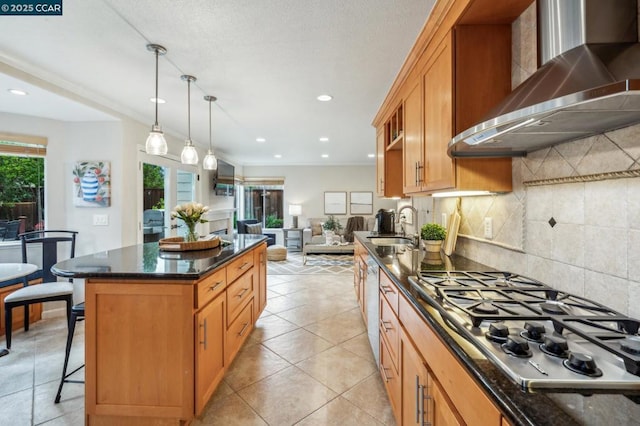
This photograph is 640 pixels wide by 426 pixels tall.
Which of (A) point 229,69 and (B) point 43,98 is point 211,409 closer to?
(A) point 229,69

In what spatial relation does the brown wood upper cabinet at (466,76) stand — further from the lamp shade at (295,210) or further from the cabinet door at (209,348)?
the lamp shade at (295,210)

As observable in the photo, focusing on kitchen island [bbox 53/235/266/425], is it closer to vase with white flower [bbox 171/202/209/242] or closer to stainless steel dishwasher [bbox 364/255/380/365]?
vase with white flower [bbox 171/202/209/242]

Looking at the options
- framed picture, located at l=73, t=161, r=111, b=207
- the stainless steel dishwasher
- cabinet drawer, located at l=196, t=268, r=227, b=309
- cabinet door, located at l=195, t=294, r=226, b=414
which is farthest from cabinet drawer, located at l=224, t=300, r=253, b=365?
framed picture, located at l=73, t=161, r=111, b=207

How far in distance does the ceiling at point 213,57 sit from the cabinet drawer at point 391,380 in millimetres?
2055

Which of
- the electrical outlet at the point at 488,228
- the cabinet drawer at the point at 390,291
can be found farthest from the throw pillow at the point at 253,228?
the electrical outlet at the point at 488,228

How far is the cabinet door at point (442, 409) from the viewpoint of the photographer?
0.88 metres

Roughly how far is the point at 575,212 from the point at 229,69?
250 centimetres

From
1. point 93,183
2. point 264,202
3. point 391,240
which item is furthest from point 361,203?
point 93,183

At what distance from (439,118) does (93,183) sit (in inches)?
149

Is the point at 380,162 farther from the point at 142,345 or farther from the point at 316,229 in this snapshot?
the point at 316,229

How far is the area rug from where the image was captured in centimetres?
578

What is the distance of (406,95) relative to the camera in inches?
97.6

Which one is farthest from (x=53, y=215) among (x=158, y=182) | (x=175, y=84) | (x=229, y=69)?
(x=229, y=69)

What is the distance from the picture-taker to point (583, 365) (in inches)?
25.8
